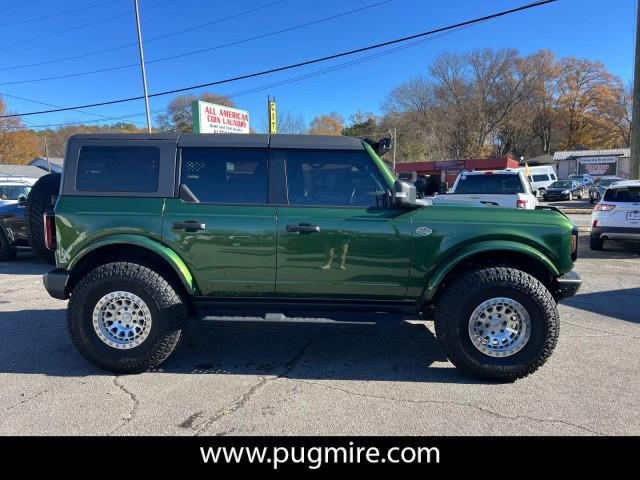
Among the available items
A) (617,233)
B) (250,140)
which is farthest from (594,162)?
(250,140)

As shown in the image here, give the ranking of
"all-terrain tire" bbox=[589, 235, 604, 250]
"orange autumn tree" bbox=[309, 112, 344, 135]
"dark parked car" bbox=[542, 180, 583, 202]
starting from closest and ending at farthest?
"all-terrain tire" bbox=[589, 235, 604, 250] < "dark parked car" bbox=[542, 180, 583, 202] < "orange autumn tree" bbox=[309, 112, 344, 135]

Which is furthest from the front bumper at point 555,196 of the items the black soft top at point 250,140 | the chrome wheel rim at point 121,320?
the chrome wheel rim at point 121,320

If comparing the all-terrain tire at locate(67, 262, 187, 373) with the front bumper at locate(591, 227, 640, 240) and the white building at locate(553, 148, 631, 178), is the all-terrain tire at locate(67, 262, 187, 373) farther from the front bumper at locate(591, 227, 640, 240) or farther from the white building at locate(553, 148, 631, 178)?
the white building at locate(553, 148, 631, 178)

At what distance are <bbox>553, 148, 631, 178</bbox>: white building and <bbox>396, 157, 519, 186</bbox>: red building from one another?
51.8ft

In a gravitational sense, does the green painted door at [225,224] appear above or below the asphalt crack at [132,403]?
above

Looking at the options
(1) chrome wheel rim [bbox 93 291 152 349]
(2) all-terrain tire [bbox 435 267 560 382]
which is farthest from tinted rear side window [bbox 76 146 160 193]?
(2) all-terrain tire [bbox 435 267 560 382]

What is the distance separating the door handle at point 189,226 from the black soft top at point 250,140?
71 cm

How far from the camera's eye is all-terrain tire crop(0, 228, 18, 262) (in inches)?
353

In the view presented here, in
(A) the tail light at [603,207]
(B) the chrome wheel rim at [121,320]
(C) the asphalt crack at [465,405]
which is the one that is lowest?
(C) the asphalt crack at [465,405]

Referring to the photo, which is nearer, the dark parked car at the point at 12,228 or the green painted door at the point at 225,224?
the green painted door at the point at 225,224

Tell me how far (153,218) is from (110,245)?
46 centimetres

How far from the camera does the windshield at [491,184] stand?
28.9ft

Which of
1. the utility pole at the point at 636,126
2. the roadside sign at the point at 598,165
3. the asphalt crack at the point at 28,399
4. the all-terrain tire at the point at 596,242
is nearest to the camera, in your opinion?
the asphalt crack at the point at 28,399

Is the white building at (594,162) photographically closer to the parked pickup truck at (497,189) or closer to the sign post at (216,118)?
the sign post at (216,118)
